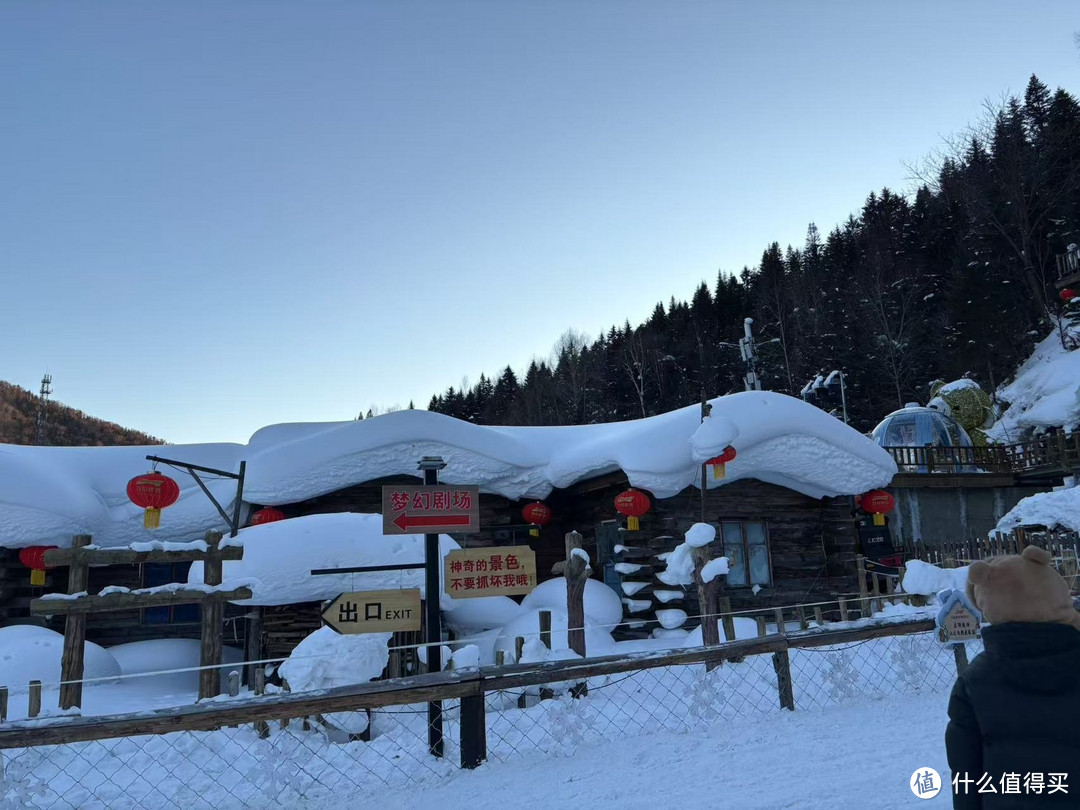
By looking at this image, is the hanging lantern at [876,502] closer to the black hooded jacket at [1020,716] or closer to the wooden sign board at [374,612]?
the wooden sign board at [374,612]

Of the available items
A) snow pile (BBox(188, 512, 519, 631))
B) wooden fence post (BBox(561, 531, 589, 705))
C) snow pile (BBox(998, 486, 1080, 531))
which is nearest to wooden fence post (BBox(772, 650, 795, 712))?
wooden fence post (BBox(561, 531, 589, 705))

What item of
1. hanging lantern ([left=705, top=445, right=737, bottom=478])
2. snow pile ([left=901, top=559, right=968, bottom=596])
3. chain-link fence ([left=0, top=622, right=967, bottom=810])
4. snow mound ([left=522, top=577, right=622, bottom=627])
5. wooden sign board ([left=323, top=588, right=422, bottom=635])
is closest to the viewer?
chain-link fence ([left=0, top=622, right=967, bottom=810])

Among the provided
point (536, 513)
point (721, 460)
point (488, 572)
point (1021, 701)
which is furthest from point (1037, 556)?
point (536, 513)

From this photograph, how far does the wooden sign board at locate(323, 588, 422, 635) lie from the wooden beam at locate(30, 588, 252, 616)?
10.3 ft

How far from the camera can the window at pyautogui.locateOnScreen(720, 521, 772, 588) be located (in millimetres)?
14945

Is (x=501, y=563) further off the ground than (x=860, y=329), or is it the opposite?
(x=860, y=329)

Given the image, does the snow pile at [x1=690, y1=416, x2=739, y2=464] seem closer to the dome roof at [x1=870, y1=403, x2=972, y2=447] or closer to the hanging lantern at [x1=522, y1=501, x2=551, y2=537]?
the hanging lantern at [x1=522, y1=501, x2=551, y2=537]

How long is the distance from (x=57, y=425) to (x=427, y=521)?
76636 millimetres

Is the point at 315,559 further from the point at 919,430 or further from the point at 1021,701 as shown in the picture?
the point at 919,430

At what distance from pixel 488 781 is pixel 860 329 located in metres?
42.6

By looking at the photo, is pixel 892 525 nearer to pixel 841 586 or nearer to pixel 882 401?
pixel 841 586

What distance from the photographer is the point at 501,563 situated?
319 inches

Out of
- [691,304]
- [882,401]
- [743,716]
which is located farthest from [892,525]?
[691,304]

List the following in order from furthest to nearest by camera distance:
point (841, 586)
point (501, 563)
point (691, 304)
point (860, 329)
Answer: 1. point (691, 304)
2. point (860, 329)
3. point (841, 586)
4. point (501, 563)
